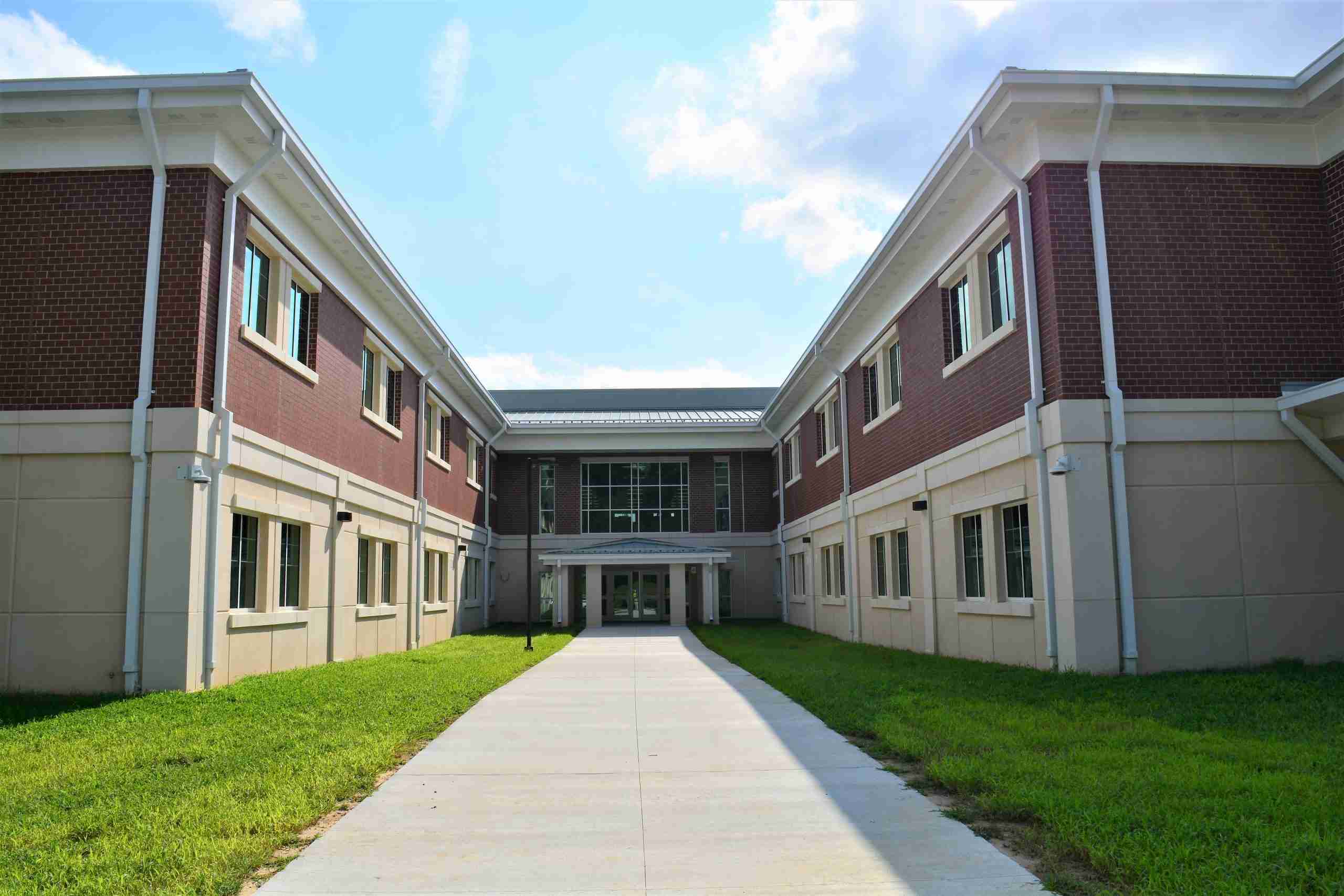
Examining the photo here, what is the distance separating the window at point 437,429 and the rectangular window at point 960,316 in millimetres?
12244

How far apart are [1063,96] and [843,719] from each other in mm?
7465

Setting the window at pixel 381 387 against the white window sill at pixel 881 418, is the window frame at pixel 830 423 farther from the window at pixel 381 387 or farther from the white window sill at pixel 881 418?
the window at pixel 381 387

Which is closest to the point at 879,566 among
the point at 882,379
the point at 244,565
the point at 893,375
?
the point at 882,379

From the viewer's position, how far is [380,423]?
62.8 feet

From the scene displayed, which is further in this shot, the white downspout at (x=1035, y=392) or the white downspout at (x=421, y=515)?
the white downspout at (x=421, y=515)

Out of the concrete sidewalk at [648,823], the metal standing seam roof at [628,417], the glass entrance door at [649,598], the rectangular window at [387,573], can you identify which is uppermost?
the metal standing seam roof at [628,417]

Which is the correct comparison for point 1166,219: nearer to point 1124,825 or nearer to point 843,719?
point 843,719

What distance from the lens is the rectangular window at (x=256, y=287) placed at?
13.2 metres

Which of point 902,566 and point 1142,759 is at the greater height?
point 902,566

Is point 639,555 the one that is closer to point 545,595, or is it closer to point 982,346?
point 545,595

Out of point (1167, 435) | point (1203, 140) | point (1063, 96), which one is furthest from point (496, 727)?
point (1203, 140)

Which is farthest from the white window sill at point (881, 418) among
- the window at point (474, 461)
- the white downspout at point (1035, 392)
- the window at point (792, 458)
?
the window at point (474, 461)

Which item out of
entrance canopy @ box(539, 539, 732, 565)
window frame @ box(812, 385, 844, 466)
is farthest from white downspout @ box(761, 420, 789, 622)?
window frame @ box(812, 385, 844, 466)

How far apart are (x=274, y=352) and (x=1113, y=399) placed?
1056cm
